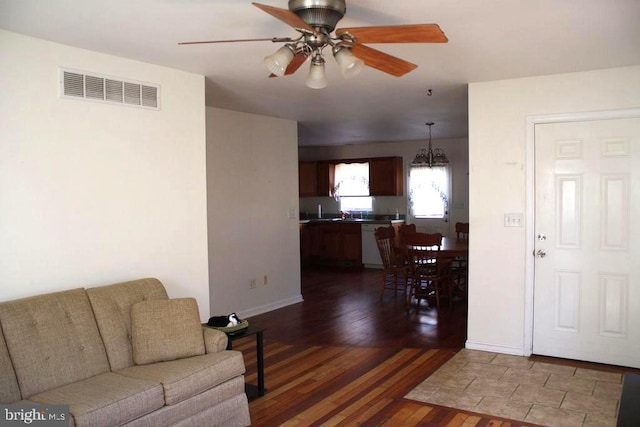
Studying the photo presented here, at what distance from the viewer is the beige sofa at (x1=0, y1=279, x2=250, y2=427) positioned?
250 cm

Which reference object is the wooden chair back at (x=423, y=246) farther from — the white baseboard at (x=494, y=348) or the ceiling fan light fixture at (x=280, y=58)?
the ceiling fan light fixture at (x=280, y=58)

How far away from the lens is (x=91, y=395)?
8.10 ft

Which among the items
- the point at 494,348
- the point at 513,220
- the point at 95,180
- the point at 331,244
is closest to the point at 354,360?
the point at 494,348

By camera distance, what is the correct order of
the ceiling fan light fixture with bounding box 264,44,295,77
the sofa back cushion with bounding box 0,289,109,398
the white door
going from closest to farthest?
the ceiling fan light fixture with bounding box 264,44,295,77 < the sofa back cushion with bounding box 0,289,109,398 < the white door

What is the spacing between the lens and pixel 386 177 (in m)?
9.45

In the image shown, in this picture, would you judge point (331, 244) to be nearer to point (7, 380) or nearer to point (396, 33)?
point (7, 380)

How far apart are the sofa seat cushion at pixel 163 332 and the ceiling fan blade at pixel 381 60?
1850mm

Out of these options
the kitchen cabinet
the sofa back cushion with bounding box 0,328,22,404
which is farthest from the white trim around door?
the kitchen cabinet

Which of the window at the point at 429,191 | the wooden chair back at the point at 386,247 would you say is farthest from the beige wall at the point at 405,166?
the wooden chair back at the point at 386,247

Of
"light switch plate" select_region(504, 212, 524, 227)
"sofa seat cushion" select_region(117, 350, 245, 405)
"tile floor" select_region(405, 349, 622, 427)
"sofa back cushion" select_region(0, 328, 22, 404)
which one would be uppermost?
"light switch plate" select_region(504, 212, 524, 227)

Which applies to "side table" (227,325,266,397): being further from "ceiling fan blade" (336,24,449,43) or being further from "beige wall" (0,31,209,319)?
"ceiling fan blade" (336,24,449,43)

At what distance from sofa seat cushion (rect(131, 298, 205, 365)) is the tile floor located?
1.53 m

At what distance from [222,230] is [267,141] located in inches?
51.6

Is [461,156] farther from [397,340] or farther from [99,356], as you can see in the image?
[99,356]
